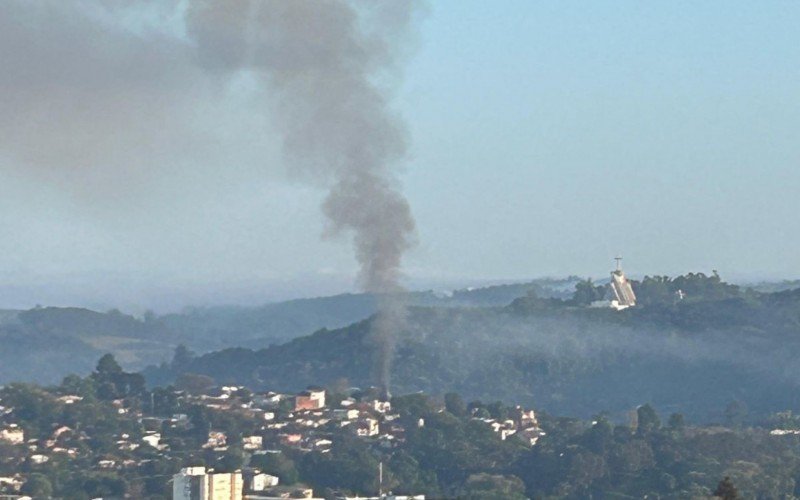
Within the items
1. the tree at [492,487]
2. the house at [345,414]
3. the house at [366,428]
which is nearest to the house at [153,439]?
the house at [366,428]

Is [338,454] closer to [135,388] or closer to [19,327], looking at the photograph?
[135,388]

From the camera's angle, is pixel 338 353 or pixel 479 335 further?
pixel 479 335

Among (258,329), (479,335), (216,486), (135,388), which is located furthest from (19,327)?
(216,486)

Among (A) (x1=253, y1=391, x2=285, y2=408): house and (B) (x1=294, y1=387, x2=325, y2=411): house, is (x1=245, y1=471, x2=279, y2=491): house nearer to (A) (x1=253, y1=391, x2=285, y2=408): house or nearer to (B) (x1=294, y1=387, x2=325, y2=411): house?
(B) (x1=294, y1=387, x2=325, y2=411): house

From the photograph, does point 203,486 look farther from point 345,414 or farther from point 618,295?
point 618,295

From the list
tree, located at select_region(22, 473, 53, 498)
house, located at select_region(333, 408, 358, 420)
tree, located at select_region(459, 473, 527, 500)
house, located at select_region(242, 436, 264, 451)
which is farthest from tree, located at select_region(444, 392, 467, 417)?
tree, located at select_region(22, 473, 53, 498)

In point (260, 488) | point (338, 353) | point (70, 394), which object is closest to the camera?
point (260, 488)

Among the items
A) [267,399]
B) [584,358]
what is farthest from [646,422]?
[584,358]
